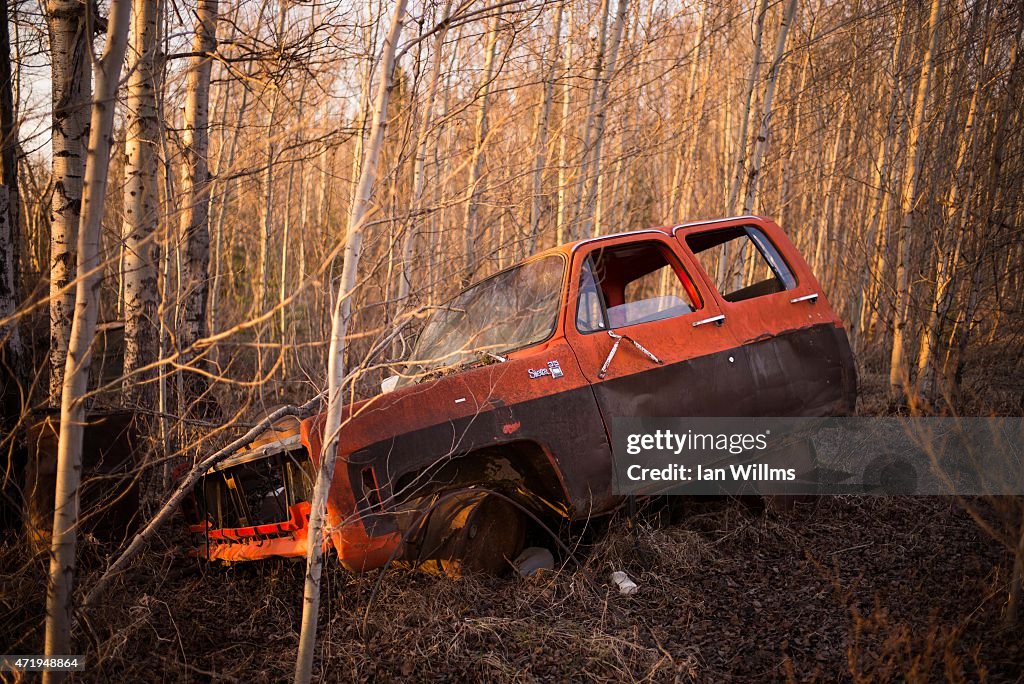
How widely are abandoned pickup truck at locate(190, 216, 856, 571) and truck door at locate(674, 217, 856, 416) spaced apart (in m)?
0.01

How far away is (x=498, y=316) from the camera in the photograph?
4.61 meters

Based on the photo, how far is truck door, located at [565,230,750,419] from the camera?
4273mm

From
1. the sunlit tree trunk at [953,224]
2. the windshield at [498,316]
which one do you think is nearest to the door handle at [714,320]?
the windshield at [498,316]

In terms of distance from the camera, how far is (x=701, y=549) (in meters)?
4.57

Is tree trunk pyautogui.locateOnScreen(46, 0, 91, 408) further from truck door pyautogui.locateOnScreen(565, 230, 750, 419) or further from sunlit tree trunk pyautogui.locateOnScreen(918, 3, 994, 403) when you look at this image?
sunlit tree trunk pyautogui.locateOnScreen(918, 3, 994, 403)

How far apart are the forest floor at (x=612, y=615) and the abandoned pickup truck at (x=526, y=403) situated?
0.30 metres

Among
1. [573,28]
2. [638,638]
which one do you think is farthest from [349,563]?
[573,28]

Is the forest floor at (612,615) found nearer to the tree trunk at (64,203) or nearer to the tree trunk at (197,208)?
the tree trunk at (64,203)

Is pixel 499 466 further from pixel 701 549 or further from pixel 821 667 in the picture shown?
pixel 821 667

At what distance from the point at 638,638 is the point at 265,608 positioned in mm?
1929

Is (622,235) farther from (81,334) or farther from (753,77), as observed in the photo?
(753,77)

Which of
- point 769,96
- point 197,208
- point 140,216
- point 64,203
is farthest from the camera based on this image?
point 769,96
